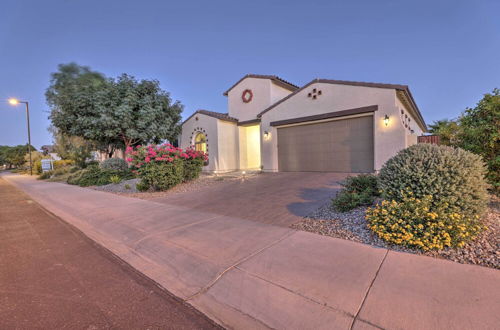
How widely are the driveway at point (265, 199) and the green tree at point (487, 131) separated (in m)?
3.45

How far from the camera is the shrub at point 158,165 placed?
8828 millimetres

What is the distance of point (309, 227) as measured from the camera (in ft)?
14.3

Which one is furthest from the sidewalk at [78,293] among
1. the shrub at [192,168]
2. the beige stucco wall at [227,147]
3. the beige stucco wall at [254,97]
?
the beige stucco wall at [254,97]

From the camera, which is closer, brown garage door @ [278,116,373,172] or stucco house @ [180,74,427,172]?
stucco house @ [180,74,427,172]

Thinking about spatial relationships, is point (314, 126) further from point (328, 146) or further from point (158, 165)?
point (158, 165)

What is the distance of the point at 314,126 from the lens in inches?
452

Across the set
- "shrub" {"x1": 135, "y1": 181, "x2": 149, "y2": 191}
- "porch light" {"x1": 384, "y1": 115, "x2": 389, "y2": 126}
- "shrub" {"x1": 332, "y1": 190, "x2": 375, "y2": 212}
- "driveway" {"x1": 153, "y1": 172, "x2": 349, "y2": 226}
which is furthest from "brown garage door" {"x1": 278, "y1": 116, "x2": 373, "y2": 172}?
"shrub" {"x1": 135, "y1": 181, "x2": 149, "y2": 191}

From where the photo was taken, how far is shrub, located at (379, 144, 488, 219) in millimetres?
3482

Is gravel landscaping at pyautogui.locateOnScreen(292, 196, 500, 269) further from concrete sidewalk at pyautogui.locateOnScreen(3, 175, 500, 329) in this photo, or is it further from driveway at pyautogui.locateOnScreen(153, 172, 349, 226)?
driveway at pyautogui.locateOnScreen(153, 172, 349, 226)

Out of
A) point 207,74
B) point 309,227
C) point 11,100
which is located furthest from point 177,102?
point 207,74

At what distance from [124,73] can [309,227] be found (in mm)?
16734

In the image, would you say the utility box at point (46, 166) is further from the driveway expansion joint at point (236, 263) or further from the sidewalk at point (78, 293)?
the driveway expansion joint at point (236, 263)

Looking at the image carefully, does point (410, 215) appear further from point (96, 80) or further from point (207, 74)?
point (207, 74)

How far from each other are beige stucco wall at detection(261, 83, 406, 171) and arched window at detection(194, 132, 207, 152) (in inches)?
184
